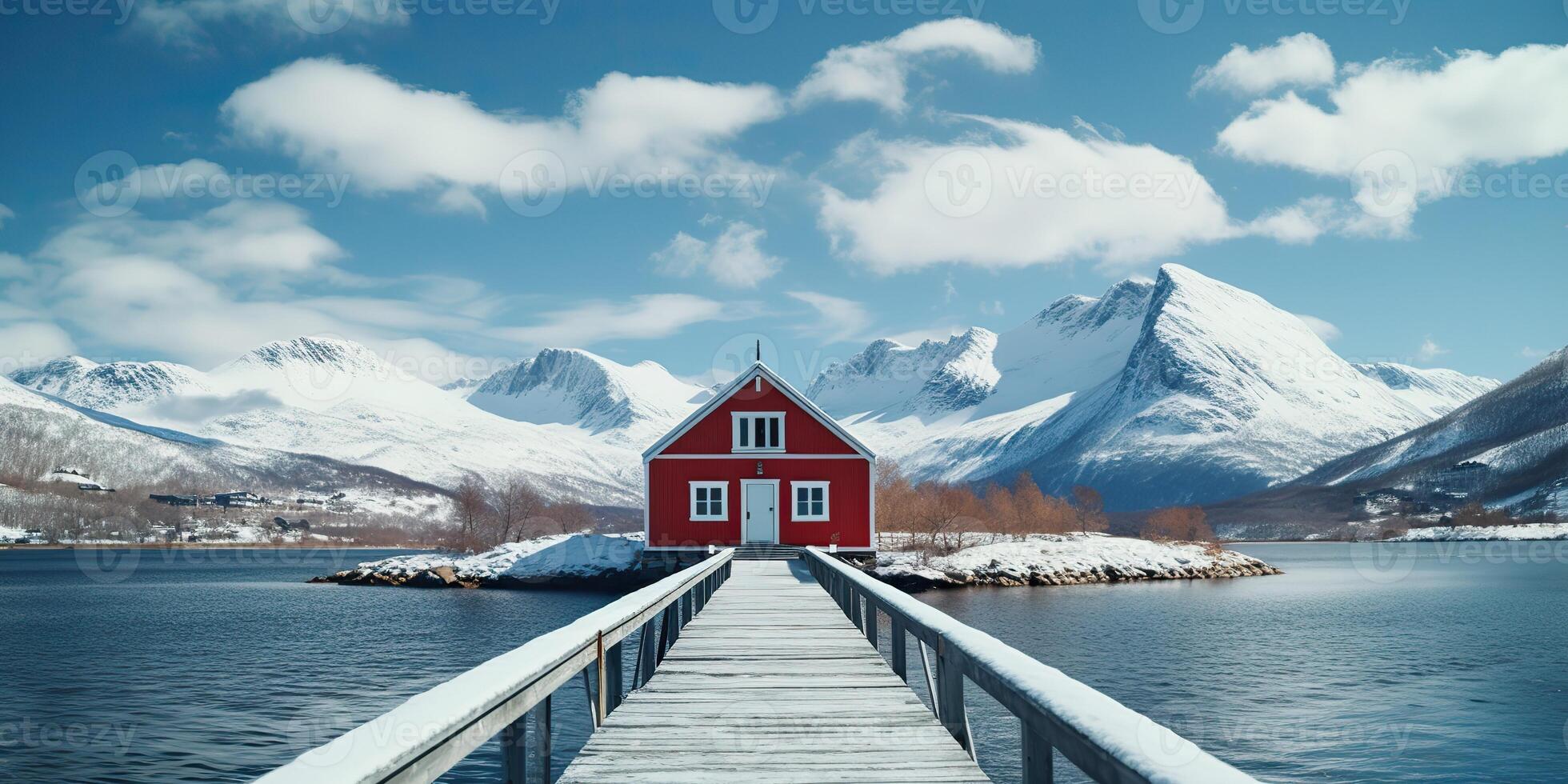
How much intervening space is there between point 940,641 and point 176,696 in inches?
820

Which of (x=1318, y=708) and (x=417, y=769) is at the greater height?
(x=417, y=769)

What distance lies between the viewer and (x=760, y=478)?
3953 centimetres

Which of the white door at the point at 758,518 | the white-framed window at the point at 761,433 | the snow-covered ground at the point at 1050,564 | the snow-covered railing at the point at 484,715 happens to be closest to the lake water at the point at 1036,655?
the snow-covered ground at the point at 1050,564

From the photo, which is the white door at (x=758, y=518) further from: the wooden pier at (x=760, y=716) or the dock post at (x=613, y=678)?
the dock post at (x=613, y=678)

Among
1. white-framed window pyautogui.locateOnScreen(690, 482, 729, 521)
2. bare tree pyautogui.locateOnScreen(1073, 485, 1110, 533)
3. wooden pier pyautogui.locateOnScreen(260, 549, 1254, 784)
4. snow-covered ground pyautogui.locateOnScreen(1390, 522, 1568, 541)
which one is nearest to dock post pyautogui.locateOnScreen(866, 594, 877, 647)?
wooden pier pyautogui.locateOnScreen(260, 549, 1254, 784)

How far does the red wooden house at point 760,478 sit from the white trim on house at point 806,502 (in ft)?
0.10

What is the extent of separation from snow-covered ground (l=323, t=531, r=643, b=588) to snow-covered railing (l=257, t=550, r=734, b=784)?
128 ft

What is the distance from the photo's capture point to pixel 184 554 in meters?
135

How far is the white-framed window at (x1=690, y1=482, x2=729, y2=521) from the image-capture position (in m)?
39.6

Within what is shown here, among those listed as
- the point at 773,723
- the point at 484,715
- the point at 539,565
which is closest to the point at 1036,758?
the point at 484,715

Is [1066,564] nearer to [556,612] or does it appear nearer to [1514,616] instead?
[1514,616]

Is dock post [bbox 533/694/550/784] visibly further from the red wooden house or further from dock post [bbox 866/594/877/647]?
the red wooden house

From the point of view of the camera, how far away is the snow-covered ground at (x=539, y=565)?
160 ft

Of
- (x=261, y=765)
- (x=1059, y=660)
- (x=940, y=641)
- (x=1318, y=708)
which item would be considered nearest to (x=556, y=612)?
(x=1059, y=660)
